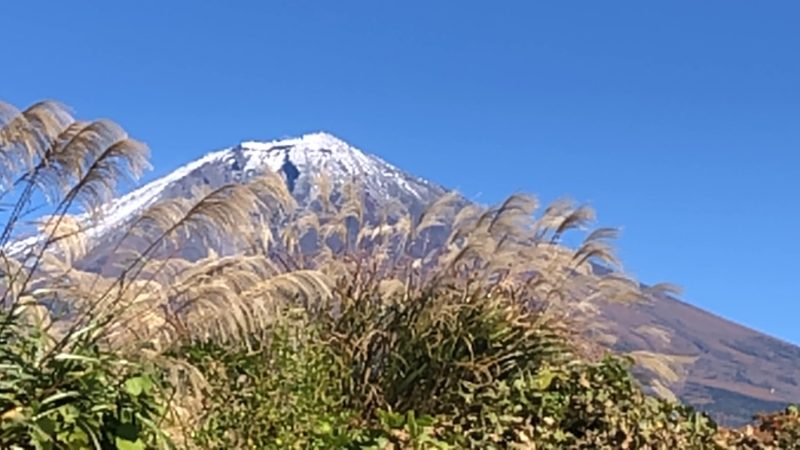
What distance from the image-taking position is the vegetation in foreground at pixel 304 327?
4180mm

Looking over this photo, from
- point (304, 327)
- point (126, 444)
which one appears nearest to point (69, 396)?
point (126, 444)

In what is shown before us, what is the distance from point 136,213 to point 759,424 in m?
5.09

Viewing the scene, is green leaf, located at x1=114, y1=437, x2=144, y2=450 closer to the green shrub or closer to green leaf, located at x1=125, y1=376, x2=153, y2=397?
the green shrub

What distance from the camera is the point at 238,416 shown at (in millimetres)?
5195

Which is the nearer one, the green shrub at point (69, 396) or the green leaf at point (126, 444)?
the green shrub at point (69, 396)

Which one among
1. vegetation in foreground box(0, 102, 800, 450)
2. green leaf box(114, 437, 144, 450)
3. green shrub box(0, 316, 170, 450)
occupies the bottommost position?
green leaf box(114, 437, 144, 450)

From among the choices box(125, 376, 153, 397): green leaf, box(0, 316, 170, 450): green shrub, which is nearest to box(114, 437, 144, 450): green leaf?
box(0, 316, 170, 450): green shrub

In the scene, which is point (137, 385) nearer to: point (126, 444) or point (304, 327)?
point (126, 444)

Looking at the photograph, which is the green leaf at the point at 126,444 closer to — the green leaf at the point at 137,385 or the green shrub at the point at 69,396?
the green shrub at the point at 69,396

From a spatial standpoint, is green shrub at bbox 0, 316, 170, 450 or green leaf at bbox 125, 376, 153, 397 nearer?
green shrub at bbox 0, 316, 170, 450

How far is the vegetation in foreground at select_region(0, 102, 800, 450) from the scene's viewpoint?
418 cm

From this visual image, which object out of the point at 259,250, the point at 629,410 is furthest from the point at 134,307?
the point at 629,410

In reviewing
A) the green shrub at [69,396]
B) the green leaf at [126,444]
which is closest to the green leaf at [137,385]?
the green shrub at [69,396]

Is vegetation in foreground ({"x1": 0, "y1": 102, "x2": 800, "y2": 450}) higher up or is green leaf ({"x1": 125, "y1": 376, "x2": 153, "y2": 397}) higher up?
vegetation in foreground ({"x1": 0, "y1": 102, "x2": 800, "y2": 450})
